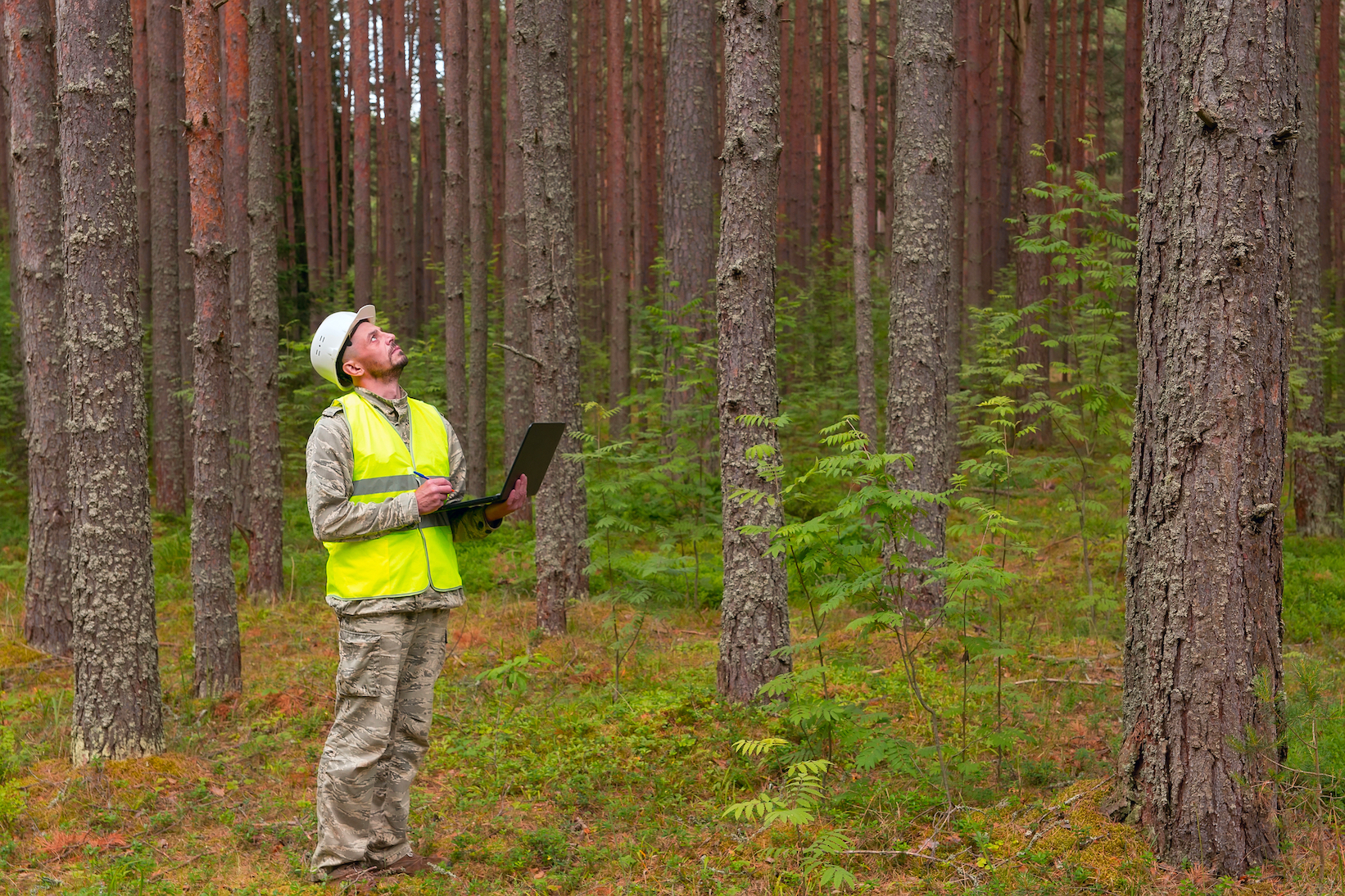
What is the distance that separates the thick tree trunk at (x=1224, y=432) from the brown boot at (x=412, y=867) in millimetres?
3082

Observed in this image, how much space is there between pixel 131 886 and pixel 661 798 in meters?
2.47

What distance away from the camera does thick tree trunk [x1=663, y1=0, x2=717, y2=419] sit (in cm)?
1191

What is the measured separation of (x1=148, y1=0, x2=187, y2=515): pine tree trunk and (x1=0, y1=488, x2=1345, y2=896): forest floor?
606 centimetres

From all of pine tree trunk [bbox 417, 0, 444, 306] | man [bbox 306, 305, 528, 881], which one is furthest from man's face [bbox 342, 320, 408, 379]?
pine tree trunk [bbox 417, 0, 444, 306]

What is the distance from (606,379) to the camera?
80.1 ft

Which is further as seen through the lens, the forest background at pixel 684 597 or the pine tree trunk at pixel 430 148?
the pine tree trunk at pixel 430 148

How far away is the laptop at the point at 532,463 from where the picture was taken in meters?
4.21

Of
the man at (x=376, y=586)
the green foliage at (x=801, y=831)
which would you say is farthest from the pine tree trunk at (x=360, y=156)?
the green foliage at (x=801, y=831)

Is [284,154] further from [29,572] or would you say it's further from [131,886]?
[131,886]

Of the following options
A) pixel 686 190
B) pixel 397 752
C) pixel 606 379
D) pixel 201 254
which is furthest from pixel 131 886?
pixel 606 379

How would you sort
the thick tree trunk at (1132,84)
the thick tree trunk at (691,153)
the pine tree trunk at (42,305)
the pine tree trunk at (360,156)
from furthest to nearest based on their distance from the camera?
1. the thick tree trunk at (1132,84)
2. the pine tree trunk at (360,156)
3. the thick tree trunk at (691,153)
4. the pine tree trunk at (42,305)

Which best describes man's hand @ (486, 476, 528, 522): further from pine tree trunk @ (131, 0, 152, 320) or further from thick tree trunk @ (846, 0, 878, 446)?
pine tree trunk @ (131, 0, 152, 320)

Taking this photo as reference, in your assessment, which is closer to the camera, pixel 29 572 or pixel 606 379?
pixel 29 572

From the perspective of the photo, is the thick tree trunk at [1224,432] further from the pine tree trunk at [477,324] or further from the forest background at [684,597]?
the pine tree trunk at [477,324]
